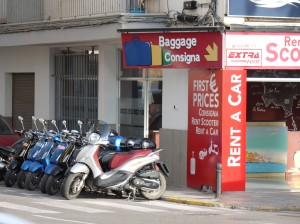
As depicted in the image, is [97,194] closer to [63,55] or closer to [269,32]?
[269,32]

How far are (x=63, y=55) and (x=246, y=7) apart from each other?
811cm

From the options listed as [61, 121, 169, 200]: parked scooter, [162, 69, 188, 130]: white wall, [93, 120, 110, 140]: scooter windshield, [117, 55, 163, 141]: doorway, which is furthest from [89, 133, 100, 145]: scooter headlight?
[117, 55, 163, 141]: doorway

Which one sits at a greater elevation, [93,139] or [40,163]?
[93,139]

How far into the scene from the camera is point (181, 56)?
62.3 ft

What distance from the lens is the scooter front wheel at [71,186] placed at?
16.9m

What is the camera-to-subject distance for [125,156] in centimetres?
1723

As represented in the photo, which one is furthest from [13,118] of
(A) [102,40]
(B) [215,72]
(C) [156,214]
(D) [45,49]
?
(C) [156,214]

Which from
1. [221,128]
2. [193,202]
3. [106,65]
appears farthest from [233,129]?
[106,65]

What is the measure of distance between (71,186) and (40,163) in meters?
1.92

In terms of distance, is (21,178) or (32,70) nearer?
(21,178)

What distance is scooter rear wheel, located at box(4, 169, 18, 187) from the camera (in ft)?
64.6

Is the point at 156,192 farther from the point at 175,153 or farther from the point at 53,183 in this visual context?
the point at 175,153

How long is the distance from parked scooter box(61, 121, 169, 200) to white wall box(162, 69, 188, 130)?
8.65 ft

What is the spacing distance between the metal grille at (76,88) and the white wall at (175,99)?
11.0 feet
